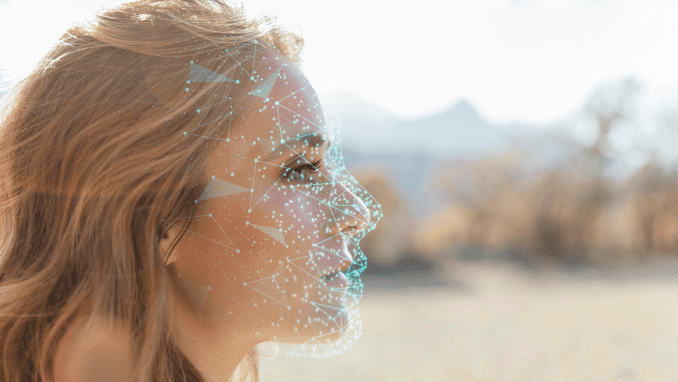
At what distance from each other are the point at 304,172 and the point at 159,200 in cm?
17

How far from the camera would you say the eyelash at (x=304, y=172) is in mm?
505

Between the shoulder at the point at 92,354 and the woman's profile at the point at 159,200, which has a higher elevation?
the woman's profile at the point at 159,200

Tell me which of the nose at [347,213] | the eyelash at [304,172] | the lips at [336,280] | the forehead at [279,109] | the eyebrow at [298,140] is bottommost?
the lips at [336,280]

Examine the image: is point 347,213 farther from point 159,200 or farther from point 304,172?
point 159,200

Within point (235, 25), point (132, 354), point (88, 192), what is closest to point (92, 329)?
point (132, 354)

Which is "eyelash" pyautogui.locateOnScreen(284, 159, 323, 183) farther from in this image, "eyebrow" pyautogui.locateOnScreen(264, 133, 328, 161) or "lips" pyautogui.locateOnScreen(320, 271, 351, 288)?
"lips" pyautogui.locateOnScreen(320, 271, 351, 288)

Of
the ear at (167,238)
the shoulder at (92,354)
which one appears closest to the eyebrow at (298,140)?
the ear at (167,238)

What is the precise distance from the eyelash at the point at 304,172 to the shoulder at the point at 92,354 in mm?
262

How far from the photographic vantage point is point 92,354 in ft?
1.55

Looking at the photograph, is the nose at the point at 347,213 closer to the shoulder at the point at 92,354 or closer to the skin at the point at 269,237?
the skin at the point at 269,237

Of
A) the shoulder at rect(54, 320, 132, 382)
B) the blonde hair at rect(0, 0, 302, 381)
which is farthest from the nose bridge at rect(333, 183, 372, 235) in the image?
the shoulder at rect(54, 320, 132, 382)

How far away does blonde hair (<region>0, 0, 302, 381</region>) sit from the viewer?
0.46m

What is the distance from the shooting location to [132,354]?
48 cm
